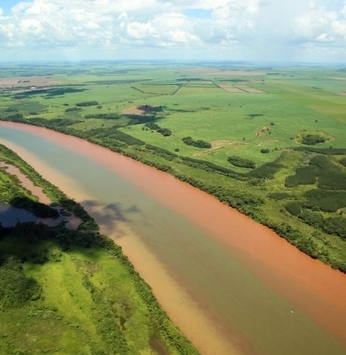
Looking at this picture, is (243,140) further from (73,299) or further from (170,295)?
(73,299)

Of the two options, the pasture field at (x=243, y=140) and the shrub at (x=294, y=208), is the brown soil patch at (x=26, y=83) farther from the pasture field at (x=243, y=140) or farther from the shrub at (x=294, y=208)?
the shrub at (x=294, y=208)

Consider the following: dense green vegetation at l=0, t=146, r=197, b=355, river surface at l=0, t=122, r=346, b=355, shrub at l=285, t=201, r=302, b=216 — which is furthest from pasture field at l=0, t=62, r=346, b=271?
dense green vegetation at l=0, t=146, r=197, b=355

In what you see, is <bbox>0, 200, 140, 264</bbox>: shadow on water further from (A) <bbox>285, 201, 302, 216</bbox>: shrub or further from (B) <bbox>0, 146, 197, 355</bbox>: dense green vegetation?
(A) <bbox>285, 201, 302, 216</bbox>: shrub

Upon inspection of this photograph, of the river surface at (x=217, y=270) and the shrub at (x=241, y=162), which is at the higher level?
the river surface at (x=217, y=270)

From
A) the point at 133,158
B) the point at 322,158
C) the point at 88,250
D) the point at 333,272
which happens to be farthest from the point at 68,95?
the point at 333,272

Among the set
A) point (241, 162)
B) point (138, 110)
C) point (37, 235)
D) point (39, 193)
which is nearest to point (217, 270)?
point (37, 235)

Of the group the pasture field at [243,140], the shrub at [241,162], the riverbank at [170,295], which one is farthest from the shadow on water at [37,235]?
the shrub at [241,162]
